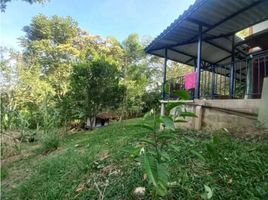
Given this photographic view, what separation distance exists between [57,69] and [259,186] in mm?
18147

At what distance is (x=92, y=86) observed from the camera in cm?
917

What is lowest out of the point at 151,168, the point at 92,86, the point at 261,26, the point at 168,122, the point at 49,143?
the point at 49,143

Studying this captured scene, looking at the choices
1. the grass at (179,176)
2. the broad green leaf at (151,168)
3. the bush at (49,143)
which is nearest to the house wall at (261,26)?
the grass at (179,176)

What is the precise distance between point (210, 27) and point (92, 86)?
15.6ft

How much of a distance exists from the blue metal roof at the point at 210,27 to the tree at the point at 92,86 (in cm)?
215

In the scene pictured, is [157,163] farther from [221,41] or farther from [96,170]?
[221,41]

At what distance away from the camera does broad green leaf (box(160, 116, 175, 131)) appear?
1291 millimetres

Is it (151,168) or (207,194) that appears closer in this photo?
(151,168)

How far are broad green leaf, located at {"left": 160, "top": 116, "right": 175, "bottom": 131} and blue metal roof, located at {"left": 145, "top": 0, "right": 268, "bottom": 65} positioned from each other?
3951 mm

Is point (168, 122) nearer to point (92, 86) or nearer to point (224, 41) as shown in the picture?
point (224, 41)

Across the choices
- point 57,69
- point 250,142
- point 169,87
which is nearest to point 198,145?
point 250,142

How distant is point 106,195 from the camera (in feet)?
7.71

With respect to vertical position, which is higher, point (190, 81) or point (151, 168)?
point (190, 81)

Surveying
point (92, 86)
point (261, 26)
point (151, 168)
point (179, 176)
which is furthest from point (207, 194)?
point (92, 86)
